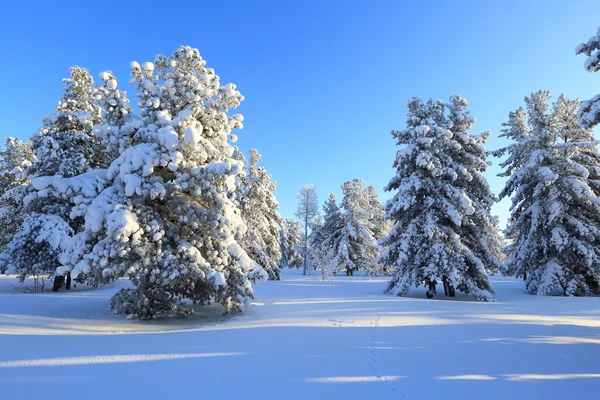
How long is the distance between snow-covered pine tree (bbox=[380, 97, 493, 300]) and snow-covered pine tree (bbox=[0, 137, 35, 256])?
68.9 ft

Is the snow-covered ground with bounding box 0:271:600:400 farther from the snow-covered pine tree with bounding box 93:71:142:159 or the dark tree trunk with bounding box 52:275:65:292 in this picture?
the dark tree trunk with bounding box 52:275:65:292

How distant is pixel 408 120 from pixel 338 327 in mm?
12697

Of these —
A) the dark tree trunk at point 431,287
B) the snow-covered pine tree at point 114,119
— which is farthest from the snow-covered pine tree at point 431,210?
the snow-covered pine tree at point 114,119

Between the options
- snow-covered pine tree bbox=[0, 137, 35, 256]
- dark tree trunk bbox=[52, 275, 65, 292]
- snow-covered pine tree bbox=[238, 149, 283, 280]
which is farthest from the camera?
snow-covered pine tree bbox=[238, 149, 283, 280]

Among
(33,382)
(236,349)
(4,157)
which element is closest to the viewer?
(33,382)

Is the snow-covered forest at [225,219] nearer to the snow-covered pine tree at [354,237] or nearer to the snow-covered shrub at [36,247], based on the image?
the snow-covered shrub at [36,247]

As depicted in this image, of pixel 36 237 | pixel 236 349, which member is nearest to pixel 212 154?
pixel 236 349

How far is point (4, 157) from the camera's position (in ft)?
85.0

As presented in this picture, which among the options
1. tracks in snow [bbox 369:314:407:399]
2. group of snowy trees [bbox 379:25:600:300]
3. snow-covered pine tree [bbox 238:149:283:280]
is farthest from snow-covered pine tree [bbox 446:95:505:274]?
snow-covered pine tree [bbox 238:149:283:280]

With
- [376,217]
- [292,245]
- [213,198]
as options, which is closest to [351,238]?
[376,217]

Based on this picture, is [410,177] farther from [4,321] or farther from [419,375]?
[4,321]

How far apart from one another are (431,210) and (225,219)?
34.6 feet

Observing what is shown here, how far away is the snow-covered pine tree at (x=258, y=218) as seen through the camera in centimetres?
2781

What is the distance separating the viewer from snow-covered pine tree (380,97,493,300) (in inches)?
614
